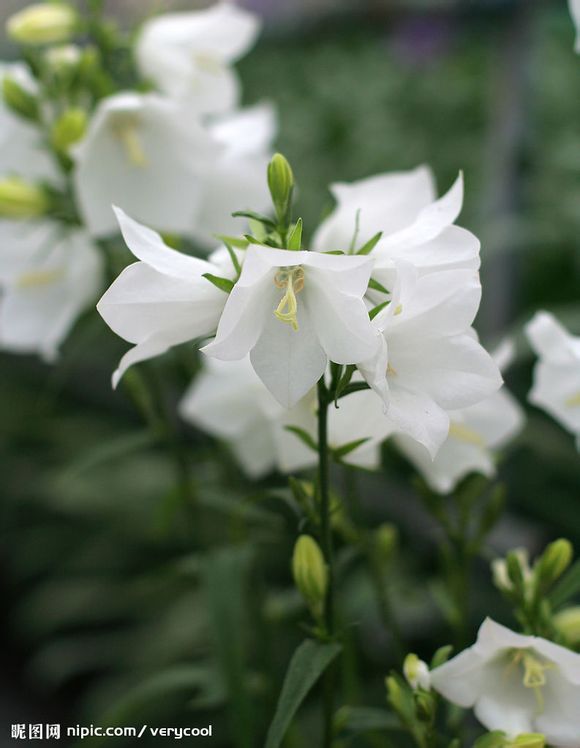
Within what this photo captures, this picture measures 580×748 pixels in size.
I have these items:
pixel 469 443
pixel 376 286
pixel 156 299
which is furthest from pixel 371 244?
pixel 469 443

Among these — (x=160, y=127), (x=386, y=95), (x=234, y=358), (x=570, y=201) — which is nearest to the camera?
(x=234, y=358)

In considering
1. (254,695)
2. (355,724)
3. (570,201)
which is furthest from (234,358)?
(570,201)

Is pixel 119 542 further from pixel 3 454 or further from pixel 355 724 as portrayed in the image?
pixel 355 724

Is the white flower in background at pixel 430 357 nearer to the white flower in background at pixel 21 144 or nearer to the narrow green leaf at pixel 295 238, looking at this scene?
the narrow green leaf at pixel 295 238

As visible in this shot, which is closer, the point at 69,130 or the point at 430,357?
the point at 430,357

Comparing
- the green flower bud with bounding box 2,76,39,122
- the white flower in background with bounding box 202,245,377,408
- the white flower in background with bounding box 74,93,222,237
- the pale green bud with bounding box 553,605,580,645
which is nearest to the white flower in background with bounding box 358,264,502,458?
the white flower in background with bounding box 202,245,377,408

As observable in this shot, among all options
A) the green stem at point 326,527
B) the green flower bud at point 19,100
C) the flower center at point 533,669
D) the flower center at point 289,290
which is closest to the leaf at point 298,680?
the green stem at point 326,527

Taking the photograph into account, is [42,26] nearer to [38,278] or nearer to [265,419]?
[38,278]

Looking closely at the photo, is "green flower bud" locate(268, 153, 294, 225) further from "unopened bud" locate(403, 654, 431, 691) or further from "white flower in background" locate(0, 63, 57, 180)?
"white flower in background" locate(0, 63, 57, 180)
